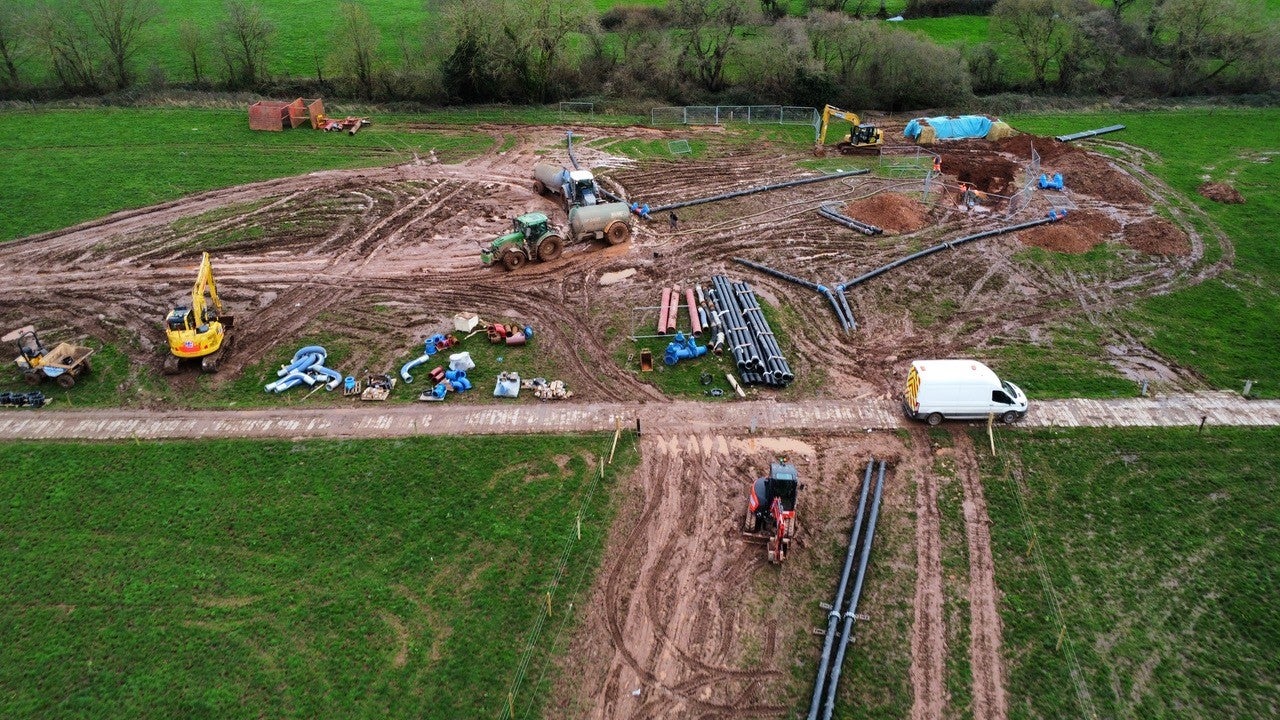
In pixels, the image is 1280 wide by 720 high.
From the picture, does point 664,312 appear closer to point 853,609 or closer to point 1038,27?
point 853,609

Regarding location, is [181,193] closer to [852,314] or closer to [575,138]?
[575,138]

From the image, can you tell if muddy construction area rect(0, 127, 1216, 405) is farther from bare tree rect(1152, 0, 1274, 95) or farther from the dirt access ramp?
bare tree rect(1152, 0, 1274, 95)

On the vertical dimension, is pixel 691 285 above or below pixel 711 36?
below

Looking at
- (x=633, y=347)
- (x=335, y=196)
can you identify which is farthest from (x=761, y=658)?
(x=335, y=196)

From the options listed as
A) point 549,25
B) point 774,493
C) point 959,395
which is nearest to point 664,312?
point 959,395

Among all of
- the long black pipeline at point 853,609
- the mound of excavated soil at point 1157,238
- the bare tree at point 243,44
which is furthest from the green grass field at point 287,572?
the bare tree at point 243,44

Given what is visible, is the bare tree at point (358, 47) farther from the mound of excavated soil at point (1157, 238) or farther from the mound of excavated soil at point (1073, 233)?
the mound of excavated soil at point (1157, 238)
